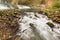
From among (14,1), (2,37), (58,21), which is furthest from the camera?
(14,1)

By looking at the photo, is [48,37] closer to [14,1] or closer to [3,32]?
[3,32]

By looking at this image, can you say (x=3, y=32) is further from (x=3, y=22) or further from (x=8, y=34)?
(x=3, y=22)

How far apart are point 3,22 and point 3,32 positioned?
Answer: 168cm

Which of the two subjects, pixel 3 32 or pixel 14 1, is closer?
pixel 3 32

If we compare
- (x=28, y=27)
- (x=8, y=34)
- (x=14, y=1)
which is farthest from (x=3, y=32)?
(x=14, y=1)

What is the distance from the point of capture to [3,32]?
8.59 metres

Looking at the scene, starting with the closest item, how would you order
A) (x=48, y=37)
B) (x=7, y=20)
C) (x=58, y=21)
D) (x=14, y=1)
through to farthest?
(x=48, y=37)
(x=7, y=20)
(x=58, y=21)
(x=14, y=1)

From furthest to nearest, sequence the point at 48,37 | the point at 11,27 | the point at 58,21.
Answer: the point at 58,21 < the point at 11,27 < the point at 48,37

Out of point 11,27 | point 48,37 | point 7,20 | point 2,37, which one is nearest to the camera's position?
point 2,37

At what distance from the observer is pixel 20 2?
22.6 metres

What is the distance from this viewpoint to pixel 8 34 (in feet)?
27.6

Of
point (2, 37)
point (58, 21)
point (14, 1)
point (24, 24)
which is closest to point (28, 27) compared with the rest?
point (24, 24)

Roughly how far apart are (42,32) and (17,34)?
1.47 metres

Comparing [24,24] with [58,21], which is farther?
[58,21]
